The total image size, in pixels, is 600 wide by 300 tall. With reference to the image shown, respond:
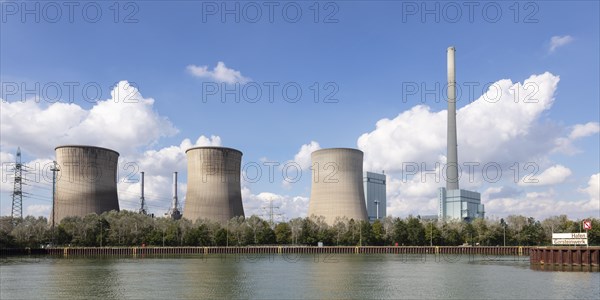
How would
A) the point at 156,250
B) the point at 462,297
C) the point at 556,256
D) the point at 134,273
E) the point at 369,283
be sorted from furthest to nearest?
1. the point at 156,250
2. the point at 556,256
3. the point at 134,273
4. the point at 369,283
5. the point at 462,297

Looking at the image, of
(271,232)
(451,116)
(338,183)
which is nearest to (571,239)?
(338,183)

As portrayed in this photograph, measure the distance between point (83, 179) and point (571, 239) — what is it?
6800cm

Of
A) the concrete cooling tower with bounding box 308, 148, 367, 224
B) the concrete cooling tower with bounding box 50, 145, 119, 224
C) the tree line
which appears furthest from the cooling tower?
the concrete cooling tower with bounding box 308, 148, 367, 224

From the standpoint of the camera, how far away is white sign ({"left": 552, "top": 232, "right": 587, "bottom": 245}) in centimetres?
5662

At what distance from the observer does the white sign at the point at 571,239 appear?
56625mm

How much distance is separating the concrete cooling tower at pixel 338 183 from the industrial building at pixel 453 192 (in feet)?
111

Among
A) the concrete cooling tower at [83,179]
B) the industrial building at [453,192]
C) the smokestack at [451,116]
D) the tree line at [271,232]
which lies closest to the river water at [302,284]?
the concrete cooling tower at [83,179]

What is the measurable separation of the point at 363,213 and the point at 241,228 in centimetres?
2045

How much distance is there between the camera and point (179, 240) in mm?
105375

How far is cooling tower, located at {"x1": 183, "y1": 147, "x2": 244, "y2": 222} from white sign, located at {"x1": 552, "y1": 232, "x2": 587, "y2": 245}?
5288cm

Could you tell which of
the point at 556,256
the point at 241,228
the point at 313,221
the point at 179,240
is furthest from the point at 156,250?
the point at 556,256

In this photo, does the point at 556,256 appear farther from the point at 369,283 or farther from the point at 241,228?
the point at 241,228

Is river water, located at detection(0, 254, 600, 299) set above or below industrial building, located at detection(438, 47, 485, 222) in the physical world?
below

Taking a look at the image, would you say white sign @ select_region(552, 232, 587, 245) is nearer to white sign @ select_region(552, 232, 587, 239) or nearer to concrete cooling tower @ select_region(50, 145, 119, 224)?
white sign @ select_region(552, 232, 587, 239)
